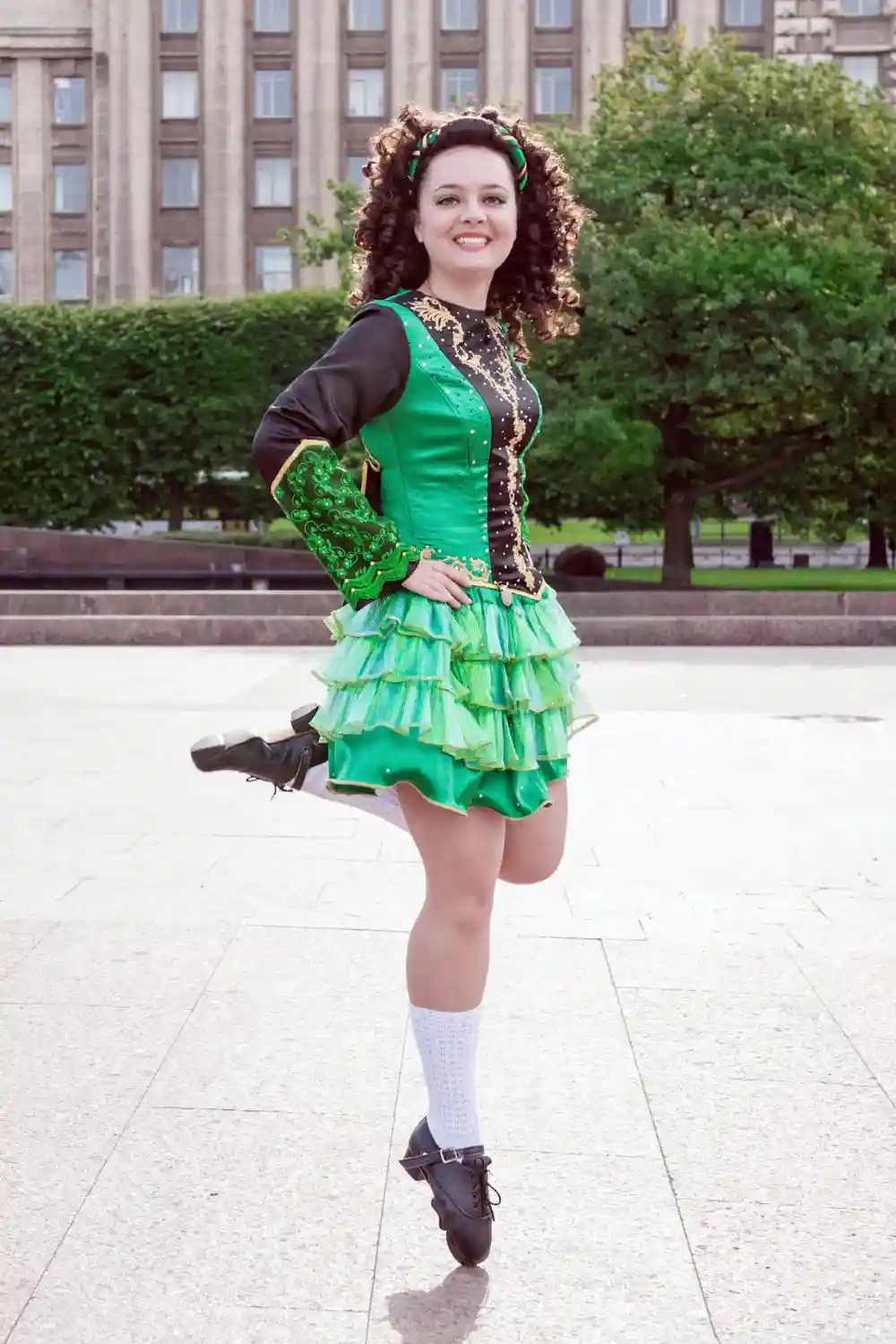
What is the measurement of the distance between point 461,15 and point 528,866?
2559 inches

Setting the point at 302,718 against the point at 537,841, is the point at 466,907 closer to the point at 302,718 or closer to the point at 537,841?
the point at 537,841

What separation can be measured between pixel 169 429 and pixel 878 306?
18.6 meters

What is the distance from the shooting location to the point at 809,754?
33.0 feet

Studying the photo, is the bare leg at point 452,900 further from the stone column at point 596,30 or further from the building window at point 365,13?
the building window at point 365,13

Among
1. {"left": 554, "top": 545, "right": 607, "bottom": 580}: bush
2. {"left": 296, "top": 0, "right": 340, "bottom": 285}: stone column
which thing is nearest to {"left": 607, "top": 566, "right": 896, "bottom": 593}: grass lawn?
{"left": 554, "top": 545, "right": 607, "bottom": 580}: bush

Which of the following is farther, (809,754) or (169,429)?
(169,429)

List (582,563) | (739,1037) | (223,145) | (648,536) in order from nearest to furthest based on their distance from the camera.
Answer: (739,1037) < (582,563) < (648,536) < (223,145)

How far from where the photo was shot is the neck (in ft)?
10.5

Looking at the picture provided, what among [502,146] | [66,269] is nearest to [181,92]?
[66,269]

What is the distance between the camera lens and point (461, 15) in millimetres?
63500

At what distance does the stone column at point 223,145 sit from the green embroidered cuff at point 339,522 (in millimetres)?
61627

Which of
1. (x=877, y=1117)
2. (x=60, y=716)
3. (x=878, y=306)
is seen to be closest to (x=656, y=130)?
(x=878, y=306)

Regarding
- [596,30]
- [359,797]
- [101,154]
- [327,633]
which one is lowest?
[359,797]

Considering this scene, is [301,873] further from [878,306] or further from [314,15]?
[314,15]
